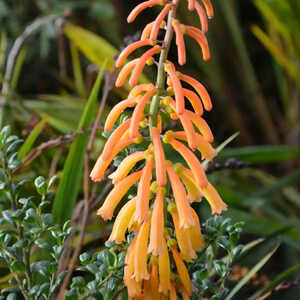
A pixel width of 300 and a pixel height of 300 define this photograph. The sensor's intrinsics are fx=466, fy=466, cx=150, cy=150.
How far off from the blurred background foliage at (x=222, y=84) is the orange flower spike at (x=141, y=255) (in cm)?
50

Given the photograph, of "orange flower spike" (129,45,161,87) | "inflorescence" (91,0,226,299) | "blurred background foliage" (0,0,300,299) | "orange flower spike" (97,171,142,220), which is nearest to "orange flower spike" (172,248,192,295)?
"inflorescence" (91,0,226,299)

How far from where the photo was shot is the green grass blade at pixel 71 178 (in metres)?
0.86

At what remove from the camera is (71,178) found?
35.5 inches

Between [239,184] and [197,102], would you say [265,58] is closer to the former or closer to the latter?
[239,184]

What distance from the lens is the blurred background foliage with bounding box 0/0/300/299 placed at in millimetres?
1290

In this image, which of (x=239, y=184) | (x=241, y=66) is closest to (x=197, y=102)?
(x=239, y=184)

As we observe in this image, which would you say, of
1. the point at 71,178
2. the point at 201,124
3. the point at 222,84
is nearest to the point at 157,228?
the point at 201,124

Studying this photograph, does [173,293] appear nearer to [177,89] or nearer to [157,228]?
[157,228]

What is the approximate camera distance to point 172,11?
0.56 metres

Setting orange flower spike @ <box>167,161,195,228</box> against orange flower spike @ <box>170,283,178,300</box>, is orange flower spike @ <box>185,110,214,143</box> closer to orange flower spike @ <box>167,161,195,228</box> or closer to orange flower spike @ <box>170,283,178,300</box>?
orange flower spike @ <box>167,161,195,228</box>

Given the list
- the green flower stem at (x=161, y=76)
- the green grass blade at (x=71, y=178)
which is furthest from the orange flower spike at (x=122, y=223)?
the green grass blade at (x=71, y=178)

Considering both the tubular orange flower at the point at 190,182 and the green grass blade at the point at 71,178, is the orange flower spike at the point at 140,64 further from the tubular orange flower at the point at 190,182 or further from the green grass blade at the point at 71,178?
the green grass blade at the point at 71,178

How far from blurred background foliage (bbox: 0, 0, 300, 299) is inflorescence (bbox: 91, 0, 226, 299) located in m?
→ 0.49

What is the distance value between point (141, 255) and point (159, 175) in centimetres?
10
